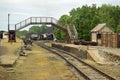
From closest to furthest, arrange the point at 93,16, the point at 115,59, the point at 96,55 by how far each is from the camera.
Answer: the point at 115,59
the point at 96,55
the point at 93,16

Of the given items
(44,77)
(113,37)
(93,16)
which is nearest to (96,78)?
(44,77)

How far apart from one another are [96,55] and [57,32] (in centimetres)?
10326

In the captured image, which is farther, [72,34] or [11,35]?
[72,34]

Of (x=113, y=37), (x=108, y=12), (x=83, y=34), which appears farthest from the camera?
(x=108, y=12)

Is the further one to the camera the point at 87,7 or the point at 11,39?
the point at 87,7

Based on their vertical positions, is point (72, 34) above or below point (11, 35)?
above

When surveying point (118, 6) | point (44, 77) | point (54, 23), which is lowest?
point (44, 77)

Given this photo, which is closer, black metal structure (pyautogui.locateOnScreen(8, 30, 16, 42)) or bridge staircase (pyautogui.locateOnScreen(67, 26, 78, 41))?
bridge staircase (pyautogui.locateOnScreen(67, 26, 78, 41))

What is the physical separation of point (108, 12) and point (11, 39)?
61.6 meters

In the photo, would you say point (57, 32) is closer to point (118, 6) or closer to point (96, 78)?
point (118, 6)

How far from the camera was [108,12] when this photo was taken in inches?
4961

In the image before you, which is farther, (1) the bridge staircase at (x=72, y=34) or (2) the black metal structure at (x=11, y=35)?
(2) the black metal structure at (x=11, y=35)

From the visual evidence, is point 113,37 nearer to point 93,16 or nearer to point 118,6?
point 93,16

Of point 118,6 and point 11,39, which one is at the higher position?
point 118,6
